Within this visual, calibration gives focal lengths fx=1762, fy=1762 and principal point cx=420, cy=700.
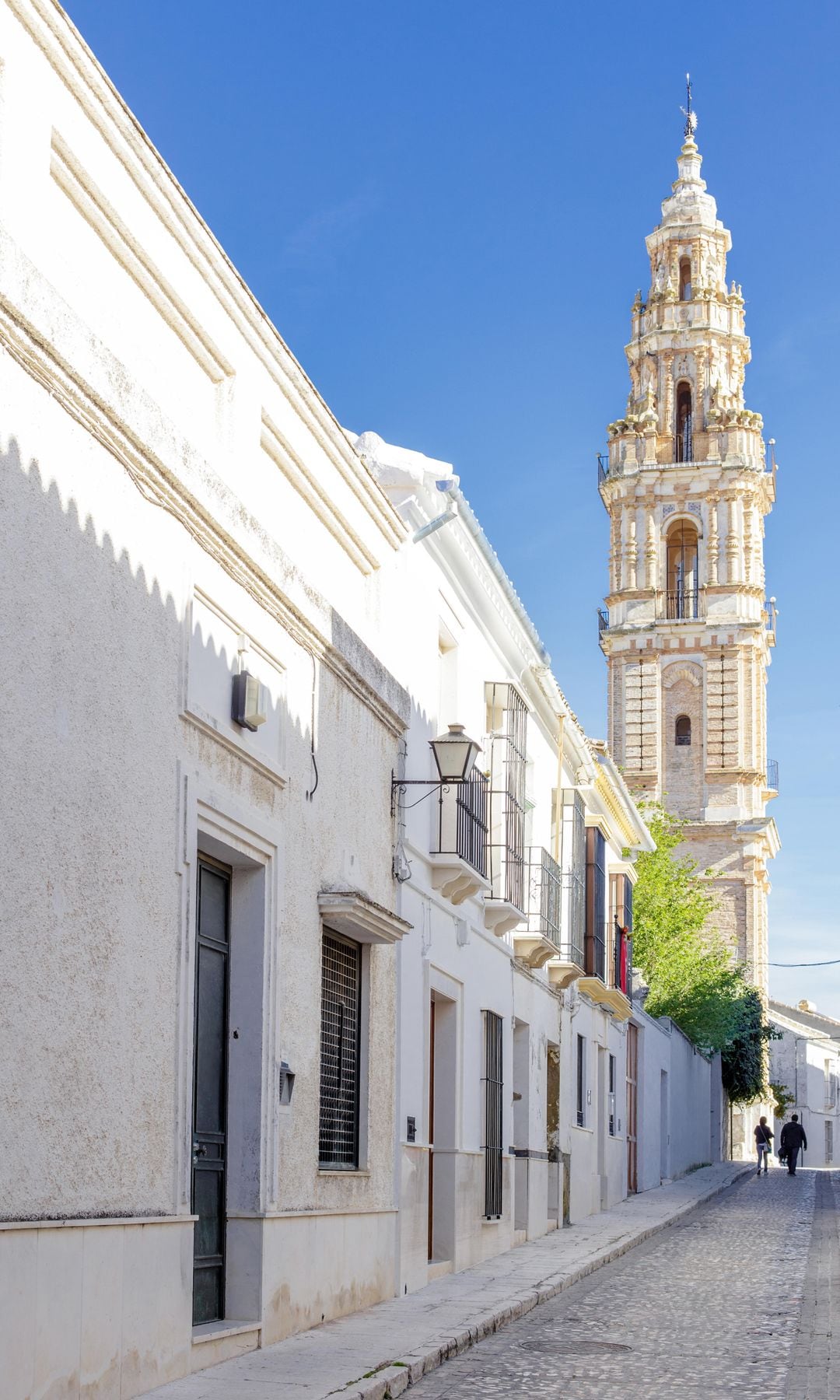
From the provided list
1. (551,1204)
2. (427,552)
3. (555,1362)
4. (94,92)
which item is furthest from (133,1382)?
(551,1204)

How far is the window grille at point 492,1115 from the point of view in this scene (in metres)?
15.8

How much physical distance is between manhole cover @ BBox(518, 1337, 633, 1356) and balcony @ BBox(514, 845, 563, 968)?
6.95 metres

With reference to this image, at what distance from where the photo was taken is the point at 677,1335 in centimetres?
1043

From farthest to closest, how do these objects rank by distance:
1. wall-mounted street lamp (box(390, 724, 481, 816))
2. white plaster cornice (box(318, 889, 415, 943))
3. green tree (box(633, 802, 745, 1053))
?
green tree (box(633, 802, 745, 1053))
wall-mounted street lamp (box(390, 724, 481, 816))
white plaster cornice (box(318, 889, 415, 943))

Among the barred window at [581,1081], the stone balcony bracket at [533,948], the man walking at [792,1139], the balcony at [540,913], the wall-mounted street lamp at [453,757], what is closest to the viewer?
the wall-mounted street lamp at [453,757]

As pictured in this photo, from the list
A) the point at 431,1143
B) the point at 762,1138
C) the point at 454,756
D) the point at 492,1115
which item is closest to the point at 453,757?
the point at 454,756

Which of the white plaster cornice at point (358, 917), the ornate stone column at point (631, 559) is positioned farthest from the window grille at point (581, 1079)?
the ornate stone column at point (631, 559)

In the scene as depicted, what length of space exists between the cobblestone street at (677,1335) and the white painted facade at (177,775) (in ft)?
3.84

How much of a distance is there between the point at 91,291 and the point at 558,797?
12946 mm

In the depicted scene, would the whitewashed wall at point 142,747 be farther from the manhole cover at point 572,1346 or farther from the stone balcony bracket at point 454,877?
the stone balcony bracket at point 454,877

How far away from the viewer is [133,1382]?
710 centimetres

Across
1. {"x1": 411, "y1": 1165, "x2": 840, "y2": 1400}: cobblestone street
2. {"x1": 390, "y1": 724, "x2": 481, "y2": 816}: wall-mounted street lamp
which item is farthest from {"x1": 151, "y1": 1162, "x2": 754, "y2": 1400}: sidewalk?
{"x1": 390, "y1": 724, "x2": 481, "y2": 816}: wall-mounted street lamp

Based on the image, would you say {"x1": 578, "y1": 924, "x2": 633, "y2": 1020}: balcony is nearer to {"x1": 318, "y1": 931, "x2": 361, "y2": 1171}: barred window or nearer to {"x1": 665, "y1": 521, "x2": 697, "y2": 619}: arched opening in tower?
{"x1": 318, "y1": 931, "x2": 361, "y2": 1171}: barred window

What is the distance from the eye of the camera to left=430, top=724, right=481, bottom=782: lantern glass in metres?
11.9
